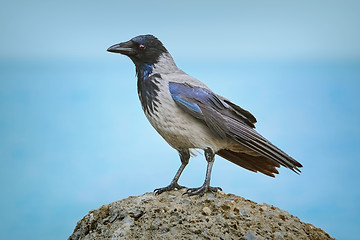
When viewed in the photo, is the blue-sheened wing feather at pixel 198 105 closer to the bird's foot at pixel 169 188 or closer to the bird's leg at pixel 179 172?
the bird's leg at pixel 179 172

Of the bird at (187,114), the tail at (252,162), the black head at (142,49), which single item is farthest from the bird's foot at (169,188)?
the black head at (142,49)

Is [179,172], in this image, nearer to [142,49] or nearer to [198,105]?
[198,105]

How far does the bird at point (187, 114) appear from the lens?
493 centimetres

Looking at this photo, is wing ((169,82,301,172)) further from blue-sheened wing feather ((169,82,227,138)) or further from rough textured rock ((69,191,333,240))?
Result: rough textured rock ((69,191,333,240))

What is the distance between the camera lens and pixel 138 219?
15.5 feet

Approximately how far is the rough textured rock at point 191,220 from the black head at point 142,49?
1394 mm

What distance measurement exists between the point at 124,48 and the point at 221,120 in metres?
1.24

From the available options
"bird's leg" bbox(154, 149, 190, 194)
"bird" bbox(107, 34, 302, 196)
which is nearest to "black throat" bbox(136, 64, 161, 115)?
"bird" bbox(107, 34, 302, 196)

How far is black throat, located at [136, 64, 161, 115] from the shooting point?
16.4 ft

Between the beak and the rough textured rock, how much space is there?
1.47 meters

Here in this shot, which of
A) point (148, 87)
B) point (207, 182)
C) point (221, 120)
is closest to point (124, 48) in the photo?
point (148, 87)

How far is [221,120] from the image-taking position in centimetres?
495

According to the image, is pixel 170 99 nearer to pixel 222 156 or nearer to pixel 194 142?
pixel 194 142

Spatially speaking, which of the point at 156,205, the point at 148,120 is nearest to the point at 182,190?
the point at 156,205
